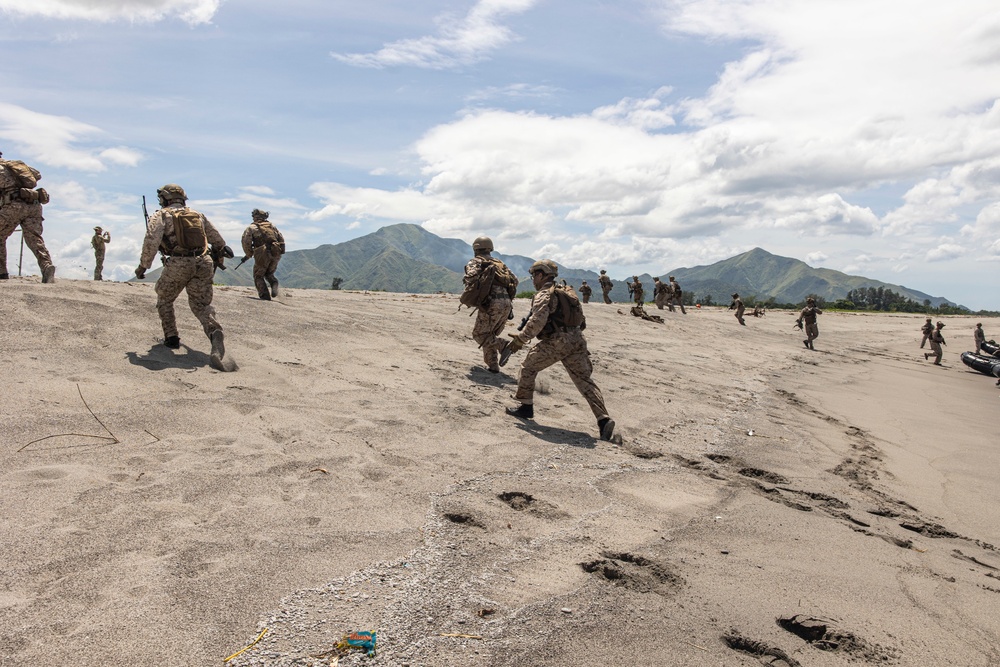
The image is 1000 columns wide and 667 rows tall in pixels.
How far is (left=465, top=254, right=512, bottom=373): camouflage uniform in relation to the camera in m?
8.66

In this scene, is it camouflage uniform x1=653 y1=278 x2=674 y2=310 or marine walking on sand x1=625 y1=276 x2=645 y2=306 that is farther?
camouflage uniform x1=653 y1=278 x2=674 y2=310

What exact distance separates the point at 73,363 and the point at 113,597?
13.5 feet

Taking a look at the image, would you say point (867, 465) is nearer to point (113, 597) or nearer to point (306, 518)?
point (306, 518)

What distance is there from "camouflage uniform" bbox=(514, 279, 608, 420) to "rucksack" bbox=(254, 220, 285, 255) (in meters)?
7.42

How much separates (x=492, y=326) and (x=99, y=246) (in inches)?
602

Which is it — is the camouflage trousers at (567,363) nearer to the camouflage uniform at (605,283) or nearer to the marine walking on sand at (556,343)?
the marine walking on sand at (556,343)

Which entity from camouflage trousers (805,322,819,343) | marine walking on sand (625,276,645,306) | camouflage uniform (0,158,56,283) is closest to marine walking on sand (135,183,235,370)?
camouflage uniform (0,158,56,283)

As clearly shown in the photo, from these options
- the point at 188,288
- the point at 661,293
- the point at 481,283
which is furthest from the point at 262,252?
the point at 661,293

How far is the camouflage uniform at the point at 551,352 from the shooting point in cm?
666

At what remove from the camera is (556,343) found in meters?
6.74

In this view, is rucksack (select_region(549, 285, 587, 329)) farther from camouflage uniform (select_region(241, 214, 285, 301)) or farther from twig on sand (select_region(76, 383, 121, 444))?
camouflage uniform (select_region(241, 214, 285, 301))

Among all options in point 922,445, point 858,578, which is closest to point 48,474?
point 858,578

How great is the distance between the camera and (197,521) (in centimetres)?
353

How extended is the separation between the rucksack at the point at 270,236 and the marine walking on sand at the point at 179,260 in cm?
515
